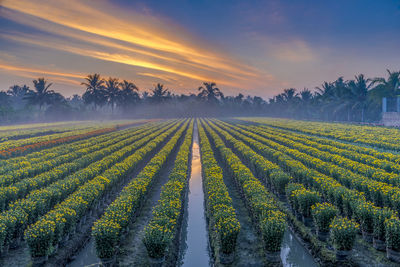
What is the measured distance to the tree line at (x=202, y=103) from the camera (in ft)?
253

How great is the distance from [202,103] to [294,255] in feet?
440

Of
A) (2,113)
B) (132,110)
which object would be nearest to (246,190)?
(2,113)

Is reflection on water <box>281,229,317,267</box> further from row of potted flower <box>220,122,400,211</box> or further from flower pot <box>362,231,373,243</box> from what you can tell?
row of potted flower <box>220,122,400,211</box>

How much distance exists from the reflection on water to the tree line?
7552 cm

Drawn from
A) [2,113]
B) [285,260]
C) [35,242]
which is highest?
[2,113]

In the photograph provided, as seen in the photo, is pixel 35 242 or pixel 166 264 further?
pixel 166 264

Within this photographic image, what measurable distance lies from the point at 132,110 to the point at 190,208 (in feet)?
391

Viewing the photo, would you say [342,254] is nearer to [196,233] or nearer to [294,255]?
[294,255]

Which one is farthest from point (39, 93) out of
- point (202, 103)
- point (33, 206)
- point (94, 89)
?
point (33, 206)

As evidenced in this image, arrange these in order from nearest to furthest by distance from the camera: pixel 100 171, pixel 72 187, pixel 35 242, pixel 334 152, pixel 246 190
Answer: pixel 35 242, pixel 246 190, pixel 72 187, pixel 100 171, pixel 334 152

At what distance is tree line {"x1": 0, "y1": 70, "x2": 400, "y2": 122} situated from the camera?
7712 centimetres

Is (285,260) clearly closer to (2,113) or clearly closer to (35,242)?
(35,242)

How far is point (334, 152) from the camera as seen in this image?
80.1 feet

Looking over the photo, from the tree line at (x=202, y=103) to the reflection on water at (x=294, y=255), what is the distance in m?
75.5
